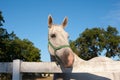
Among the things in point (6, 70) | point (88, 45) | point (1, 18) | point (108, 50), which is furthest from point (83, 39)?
point (6, 70)

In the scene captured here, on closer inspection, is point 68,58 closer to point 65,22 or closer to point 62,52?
point 62,52

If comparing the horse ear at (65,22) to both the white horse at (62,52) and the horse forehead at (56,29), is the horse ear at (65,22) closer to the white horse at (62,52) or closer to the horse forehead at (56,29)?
the white horse at (62,52)

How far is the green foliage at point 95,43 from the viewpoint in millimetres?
46906

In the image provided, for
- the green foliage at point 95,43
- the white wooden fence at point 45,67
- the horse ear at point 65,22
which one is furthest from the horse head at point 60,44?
the green foliage at point 95,43

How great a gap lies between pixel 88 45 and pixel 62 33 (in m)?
44.2

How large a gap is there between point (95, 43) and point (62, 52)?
44712mm

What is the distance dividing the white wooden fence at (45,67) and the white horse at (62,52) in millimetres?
87

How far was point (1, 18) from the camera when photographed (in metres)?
35.0

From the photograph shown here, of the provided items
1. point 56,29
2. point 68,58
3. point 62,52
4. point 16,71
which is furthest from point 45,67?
point 68,58

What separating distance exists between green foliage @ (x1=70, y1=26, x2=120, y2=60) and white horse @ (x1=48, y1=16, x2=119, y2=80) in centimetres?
4214

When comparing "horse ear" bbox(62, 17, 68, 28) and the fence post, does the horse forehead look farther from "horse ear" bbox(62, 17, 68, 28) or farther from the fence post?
the fence post

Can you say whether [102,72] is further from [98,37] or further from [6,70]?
[98,37]

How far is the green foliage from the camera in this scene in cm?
4691

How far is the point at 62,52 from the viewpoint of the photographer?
3.61 metres
